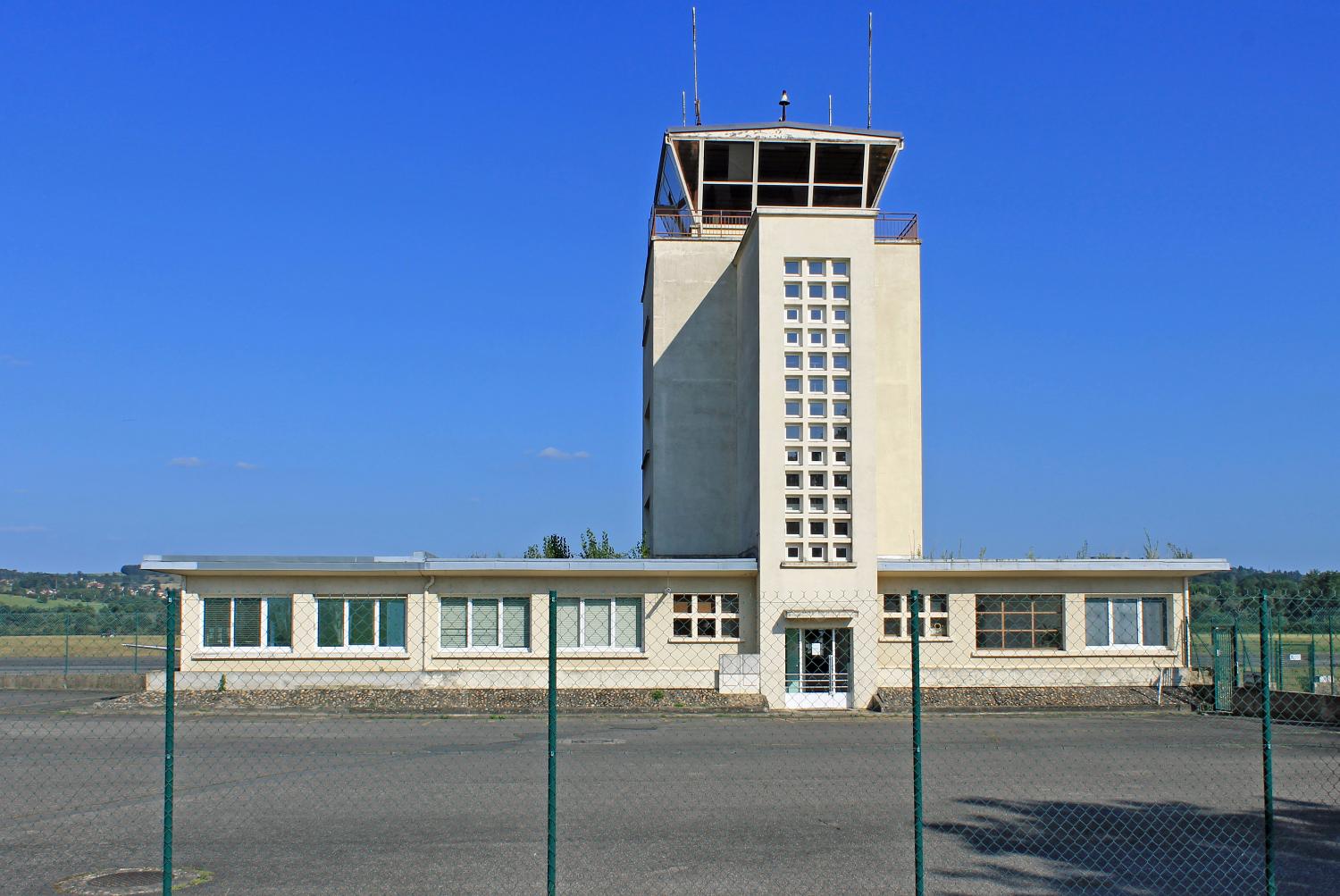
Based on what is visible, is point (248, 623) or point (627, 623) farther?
point (627, 623)

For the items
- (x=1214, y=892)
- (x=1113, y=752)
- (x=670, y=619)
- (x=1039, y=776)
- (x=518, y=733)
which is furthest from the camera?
(x=670, y=619)

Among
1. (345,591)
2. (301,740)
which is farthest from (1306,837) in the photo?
(345,591)

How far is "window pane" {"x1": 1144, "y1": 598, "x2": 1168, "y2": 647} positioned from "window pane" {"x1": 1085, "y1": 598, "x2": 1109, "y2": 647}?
123cm

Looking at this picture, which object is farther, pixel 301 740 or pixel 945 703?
pixel 945 703

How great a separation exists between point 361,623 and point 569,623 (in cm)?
562

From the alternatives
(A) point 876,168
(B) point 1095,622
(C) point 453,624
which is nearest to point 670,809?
(C) point 453,624

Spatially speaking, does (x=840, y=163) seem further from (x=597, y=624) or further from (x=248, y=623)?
(x=248, y=623)

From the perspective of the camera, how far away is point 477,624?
33.4 metres

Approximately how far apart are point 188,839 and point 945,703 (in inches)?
871

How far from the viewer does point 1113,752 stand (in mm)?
21875

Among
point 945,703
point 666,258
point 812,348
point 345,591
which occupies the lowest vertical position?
point 945,703

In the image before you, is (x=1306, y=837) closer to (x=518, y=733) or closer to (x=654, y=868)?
(x=654, y=868)

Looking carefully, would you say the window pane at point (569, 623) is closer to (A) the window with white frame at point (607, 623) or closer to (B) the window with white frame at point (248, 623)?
(A) the window with white frame at point (607, 623)

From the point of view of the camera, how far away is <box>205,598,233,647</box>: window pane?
108 feet
